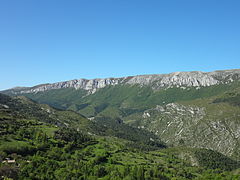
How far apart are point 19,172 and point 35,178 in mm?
11011

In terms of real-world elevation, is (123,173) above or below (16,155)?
below

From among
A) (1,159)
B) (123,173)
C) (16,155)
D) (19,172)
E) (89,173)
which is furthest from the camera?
(123,173)

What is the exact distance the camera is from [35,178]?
14150 centimetres

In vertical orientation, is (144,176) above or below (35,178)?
below

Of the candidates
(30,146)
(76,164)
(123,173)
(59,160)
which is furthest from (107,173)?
(30,146)

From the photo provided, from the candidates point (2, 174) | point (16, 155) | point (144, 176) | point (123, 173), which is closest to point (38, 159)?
point (16, 155)

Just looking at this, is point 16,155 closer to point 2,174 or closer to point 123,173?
point 2,174

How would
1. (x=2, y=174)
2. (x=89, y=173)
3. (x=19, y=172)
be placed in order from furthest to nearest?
(x=89, y=173), (x=19, y=172), (x=2, y=174)

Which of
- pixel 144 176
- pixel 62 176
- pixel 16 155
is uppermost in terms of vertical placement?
pixel 16 155

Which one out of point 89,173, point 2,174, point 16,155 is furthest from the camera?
point 89,173

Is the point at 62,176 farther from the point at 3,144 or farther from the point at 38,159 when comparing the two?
the point at 3,144

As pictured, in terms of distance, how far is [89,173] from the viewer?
593 feet

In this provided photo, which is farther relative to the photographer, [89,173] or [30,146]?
[30,146]

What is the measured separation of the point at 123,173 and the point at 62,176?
57360 millimetres
